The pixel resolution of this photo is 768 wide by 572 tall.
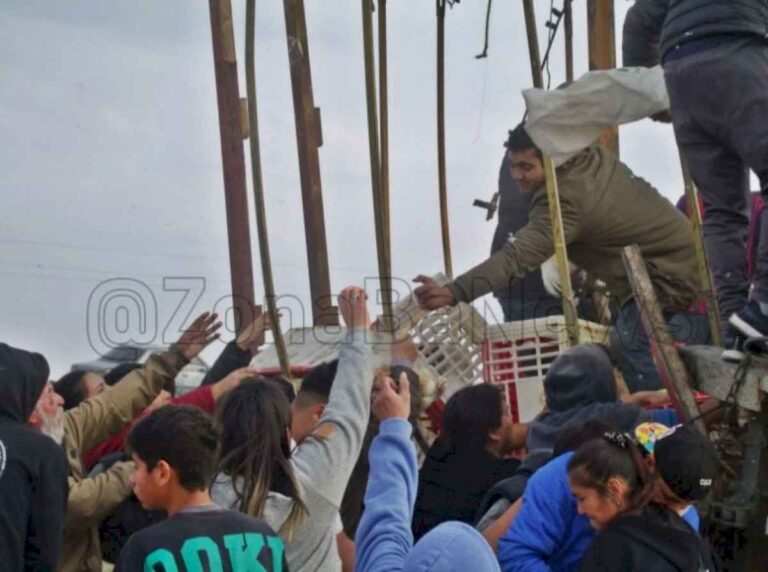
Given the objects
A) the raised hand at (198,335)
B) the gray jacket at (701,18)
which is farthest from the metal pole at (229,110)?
the gray jacket at (701,18)

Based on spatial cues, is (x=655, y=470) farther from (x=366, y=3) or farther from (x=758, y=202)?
(x=366, y=3)

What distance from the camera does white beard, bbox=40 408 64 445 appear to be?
5312 mm

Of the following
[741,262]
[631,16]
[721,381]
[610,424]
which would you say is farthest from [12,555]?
[631,16]

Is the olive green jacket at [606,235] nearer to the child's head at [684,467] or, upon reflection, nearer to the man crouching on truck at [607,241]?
the man crouching on truck at [607,241]

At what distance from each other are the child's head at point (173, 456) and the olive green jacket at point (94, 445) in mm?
969

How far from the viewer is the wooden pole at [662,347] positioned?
5.99 meters

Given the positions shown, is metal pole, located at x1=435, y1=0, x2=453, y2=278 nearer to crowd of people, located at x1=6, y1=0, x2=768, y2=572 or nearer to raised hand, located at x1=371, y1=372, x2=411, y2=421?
crowd of people, located at x1=6, y1=0, x2=768, y2=572

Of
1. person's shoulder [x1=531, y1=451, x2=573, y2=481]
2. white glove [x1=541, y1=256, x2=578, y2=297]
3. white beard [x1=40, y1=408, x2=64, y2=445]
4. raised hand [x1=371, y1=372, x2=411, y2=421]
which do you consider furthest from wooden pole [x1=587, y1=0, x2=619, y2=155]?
raised hand [x1=371, y1=372, x2=411, y2=421]

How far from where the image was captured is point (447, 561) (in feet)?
11.1

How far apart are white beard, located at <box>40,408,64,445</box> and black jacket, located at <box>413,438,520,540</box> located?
137cm

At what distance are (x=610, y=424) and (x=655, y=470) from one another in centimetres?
66

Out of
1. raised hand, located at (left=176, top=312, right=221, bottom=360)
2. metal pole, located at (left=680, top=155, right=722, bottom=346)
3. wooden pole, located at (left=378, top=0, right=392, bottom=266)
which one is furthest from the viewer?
wooden pole, located at (left=378, top=0, right=392, bottom=266)

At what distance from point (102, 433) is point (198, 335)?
0.60 m

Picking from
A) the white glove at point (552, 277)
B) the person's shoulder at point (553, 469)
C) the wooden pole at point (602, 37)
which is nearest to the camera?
the person's shoulder at point (553, 469)
